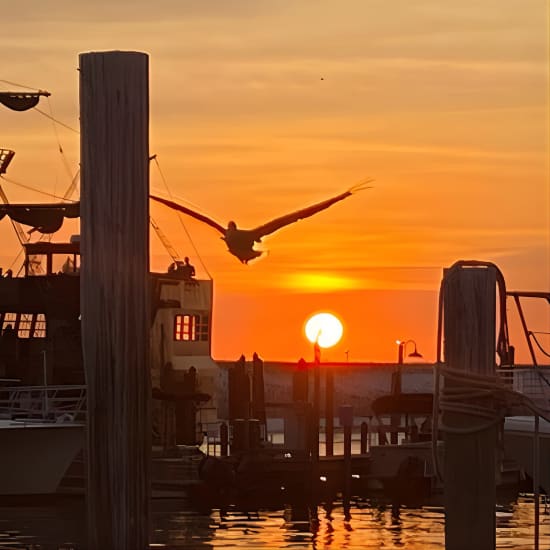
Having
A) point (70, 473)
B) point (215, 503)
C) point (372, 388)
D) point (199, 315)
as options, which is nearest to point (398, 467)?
point (215, 503)

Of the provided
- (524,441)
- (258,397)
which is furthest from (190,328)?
(524,441)

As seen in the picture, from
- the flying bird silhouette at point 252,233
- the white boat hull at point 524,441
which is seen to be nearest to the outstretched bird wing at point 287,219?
the flying bird silhouette at point 252,233

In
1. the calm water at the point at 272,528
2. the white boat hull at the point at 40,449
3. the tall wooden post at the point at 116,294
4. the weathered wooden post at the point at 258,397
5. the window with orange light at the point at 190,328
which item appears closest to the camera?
the tall wooden post at the point at 116,294

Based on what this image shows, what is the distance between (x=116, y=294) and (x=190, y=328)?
44156 millimetres

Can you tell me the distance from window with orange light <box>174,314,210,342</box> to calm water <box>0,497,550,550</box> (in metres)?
15.3

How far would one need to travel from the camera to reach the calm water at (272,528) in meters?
28.5

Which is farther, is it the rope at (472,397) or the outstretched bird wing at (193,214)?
the outstretched bird wing at (193,214)

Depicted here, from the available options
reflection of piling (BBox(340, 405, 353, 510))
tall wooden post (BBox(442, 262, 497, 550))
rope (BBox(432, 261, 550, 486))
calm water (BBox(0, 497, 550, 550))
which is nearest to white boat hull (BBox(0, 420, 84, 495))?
calm water (BBox(0, 497, 550, 550))

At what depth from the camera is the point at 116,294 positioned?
31.2ft

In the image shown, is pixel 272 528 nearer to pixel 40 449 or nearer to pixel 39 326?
pixel 40 449

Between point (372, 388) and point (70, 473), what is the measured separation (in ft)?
259

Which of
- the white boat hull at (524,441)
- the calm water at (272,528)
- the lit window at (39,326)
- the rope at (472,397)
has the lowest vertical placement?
the calm water at (272,528)

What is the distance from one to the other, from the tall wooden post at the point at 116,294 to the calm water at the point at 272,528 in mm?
16806

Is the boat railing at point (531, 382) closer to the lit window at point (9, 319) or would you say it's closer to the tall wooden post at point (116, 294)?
the tall wooden post at point (116, 294)
